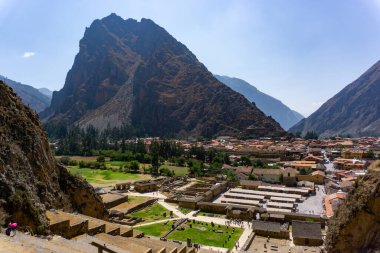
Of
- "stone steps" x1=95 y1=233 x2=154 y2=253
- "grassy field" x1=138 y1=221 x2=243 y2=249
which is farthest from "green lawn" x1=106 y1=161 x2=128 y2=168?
"stone steps" x1=95 y1=233 x2=154 y2=253

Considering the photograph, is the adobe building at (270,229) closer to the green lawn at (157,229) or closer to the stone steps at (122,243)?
the green lawn at (157,229)

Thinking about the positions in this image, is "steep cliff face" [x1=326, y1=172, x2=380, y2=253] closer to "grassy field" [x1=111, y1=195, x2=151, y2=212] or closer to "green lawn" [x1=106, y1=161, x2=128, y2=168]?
"grassy field" [x1=111, y1=195, x2=151, y2=212]

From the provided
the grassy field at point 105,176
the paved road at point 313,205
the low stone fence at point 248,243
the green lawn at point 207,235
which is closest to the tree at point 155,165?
the grassy field at point 105,176

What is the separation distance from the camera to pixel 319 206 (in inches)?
2435

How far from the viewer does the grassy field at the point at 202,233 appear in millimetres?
43500

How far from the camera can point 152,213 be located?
5659 centimetres

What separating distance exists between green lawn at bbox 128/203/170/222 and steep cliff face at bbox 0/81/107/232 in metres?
19.2

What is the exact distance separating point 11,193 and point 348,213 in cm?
2745

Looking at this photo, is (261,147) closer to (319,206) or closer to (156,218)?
(319,206)

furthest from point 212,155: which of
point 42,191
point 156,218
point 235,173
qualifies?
point 42,191

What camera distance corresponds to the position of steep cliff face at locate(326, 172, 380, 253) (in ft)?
89.1

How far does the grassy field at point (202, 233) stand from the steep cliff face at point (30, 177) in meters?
13.1

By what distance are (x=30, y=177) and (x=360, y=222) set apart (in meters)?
27.0

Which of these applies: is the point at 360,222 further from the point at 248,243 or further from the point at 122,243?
the point at 122,243
